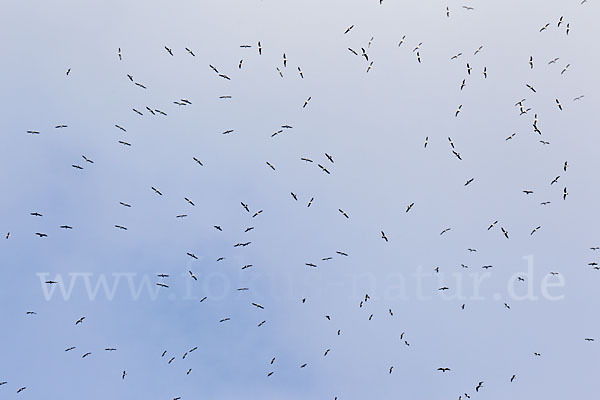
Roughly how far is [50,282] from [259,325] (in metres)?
13.8

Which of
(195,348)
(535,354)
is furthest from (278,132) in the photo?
(535,354)

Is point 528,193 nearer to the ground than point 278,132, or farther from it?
nearer to the ground

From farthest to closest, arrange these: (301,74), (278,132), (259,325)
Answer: (259,325), (278,132), (301,74)

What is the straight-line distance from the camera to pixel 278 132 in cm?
4569

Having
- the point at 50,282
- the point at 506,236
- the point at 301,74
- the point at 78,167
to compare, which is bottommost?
the point at 50,282

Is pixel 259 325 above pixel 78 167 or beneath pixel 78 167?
beneath

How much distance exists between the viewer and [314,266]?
50875 millimetres

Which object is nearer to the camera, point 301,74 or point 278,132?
point 301,74

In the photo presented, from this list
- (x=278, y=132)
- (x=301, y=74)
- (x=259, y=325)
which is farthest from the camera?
(x=259, y=325)

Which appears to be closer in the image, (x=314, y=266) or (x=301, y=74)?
(x=301, y=74)

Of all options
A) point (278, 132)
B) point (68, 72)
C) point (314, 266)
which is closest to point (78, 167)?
point (68, 72)

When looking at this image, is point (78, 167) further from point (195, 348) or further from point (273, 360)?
point (273, 360)

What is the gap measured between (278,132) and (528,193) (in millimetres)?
15953

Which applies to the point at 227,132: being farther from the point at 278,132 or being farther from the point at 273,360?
the point at 273,360
